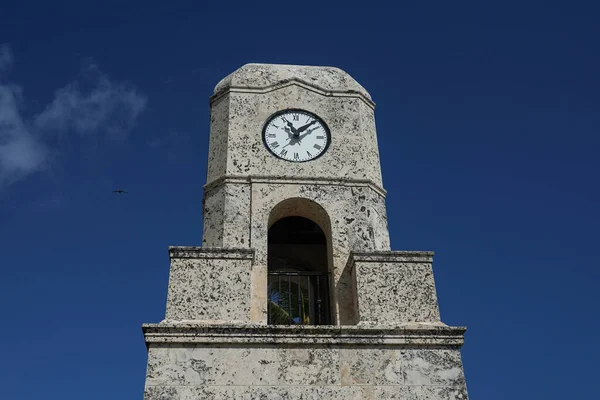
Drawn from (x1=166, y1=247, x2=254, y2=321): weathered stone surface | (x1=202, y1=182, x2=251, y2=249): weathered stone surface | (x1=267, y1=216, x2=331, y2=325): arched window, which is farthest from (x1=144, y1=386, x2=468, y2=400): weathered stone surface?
(x1=267, y1=216, x2=331, y2=325): arched window

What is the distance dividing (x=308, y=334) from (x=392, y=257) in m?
1.59

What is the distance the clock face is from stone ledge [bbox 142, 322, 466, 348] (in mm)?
2972

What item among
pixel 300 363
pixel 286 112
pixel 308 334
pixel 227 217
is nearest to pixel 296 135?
pixel 286 112

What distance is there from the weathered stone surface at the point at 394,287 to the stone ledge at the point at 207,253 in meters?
1.42

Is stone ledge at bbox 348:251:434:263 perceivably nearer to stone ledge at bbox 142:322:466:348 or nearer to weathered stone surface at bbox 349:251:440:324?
weathered stone surface at bbox 349:251:440:324

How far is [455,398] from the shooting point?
28.6 feet

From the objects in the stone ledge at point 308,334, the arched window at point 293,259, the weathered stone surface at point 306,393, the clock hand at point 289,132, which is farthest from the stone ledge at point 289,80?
the weathered stone surface at point 306,393

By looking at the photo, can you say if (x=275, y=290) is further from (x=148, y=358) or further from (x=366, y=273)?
(x=148, y=358)

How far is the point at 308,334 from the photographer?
888 centimetres

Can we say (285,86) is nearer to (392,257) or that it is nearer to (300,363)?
(392,257)

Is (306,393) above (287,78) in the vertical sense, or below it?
below

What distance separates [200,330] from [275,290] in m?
2.91

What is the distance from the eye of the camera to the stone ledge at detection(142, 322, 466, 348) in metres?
8.72

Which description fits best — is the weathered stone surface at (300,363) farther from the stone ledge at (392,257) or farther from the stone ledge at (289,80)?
the stone ledge at (289,80)
